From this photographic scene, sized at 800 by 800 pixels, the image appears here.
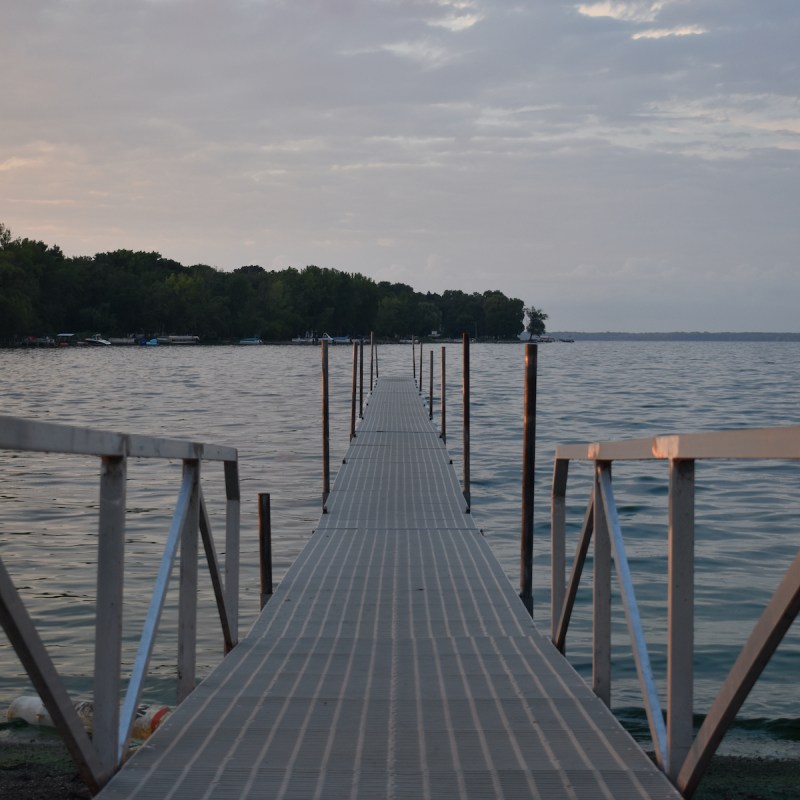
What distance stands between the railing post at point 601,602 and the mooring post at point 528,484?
13.0 ft

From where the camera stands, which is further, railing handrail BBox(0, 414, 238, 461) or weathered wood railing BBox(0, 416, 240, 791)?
weathered wood railing BBox(0, 416, 240, 791)

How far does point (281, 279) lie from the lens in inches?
5723

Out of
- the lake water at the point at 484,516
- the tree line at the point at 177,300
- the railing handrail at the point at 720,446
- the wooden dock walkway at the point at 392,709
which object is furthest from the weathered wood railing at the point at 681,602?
the tree line at the point at 177,300

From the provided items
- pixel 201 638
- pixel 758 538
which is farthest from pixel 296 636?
pixel 758 538

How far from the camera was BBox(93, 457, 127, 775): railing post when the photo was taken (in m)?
3.28

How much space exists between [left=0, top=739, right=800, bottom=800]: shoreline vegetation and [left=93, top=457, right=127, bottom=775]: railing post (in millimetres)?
1715

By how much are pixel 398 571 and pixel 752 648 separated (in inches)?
227

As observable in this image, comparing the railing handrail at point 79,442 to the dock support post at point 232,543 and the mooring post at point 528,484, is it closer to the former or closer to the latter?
the dock support post at point 232,543

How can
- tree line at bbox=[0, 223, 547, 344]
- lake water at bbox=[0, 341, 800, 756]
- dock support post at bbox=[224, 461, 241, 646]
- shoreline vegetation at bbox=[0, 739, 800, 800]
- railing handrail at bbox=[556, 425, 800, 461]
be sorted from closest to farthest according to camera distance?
railing handrail at bbox=[556, 425, 800, 461]
shoreline vegetation at bbox=[0, 739, 800, 800]
dock support post at bbox=[224, 461, 241, 646]
lake water at bbox=[0, 341, 800, 756]
tree line at bbox=[0, 223, 547, 344]

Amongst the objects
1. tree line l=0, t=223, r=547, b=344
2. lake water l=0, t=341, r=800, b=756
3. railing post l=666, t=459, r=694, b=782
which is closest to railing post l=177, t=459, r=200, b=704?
railing post l=666, t=459, r=694, b=782

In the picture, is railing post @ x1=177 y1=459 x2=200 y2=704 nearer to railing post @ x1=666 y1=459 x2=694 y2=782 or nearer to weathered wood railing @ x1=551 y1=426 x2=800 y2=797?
weathered wood railing @ x1=551 y1=426 x2=800 y2=797

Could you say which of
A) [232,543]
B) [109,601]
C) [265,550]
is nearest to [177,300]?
[265,550]

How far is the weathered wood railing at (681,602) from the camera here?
2.41m

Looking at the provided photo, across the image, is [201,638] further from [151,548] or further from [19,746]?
[151,548]
